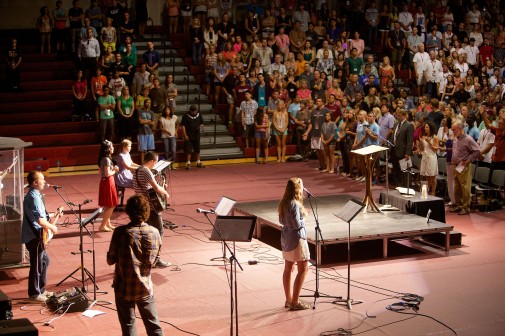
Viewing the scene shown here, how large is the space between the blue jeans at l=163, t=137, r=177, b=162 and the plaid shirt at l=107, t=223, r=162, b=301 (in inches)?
503

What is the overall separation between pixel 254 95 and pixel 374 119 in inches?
195

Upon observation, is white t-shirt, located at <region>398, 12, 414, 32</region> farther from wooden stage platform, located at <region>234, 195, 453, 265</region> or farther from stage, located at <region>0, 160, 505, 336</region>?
wooden stage platform, located at <region>234, 195, 453, 265</region>

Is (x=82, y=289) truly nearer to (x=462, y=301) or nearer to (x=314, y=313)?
(x=314, y=313)

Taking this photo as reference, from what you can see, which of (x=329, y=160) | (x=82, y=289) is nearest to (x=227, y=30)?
(x=329, y=160)

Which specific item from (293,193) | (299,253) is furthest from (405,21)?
(299,253)

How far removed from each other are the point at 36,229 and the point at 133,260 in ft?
9.46

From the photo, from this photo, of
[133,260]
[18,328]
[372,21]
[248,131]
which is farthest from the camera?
[372,21]

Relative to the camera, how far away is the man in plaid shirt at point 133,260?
25.8ft

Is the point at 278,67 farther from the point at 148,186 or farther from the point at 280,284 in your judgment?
the point at 280,284

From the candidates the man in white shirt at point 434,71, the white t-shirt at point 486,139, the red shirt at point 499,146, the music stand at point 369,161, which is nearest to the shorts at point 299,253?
the music stand at point 369,161

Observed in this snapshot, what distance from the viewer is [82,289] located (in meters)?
10.6

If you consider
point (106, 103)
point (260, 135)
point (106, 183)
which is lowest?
point (106, 183)

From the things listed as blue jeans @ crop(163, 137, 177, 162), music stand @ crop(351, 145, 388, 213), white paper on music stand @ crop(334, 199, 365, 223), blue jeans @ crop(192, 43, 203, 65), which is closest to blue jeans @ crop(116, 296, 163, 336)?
white paper on music stand @ crop(334, 199, 365, 223)

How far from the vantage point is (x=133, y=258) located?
7.85 metres
